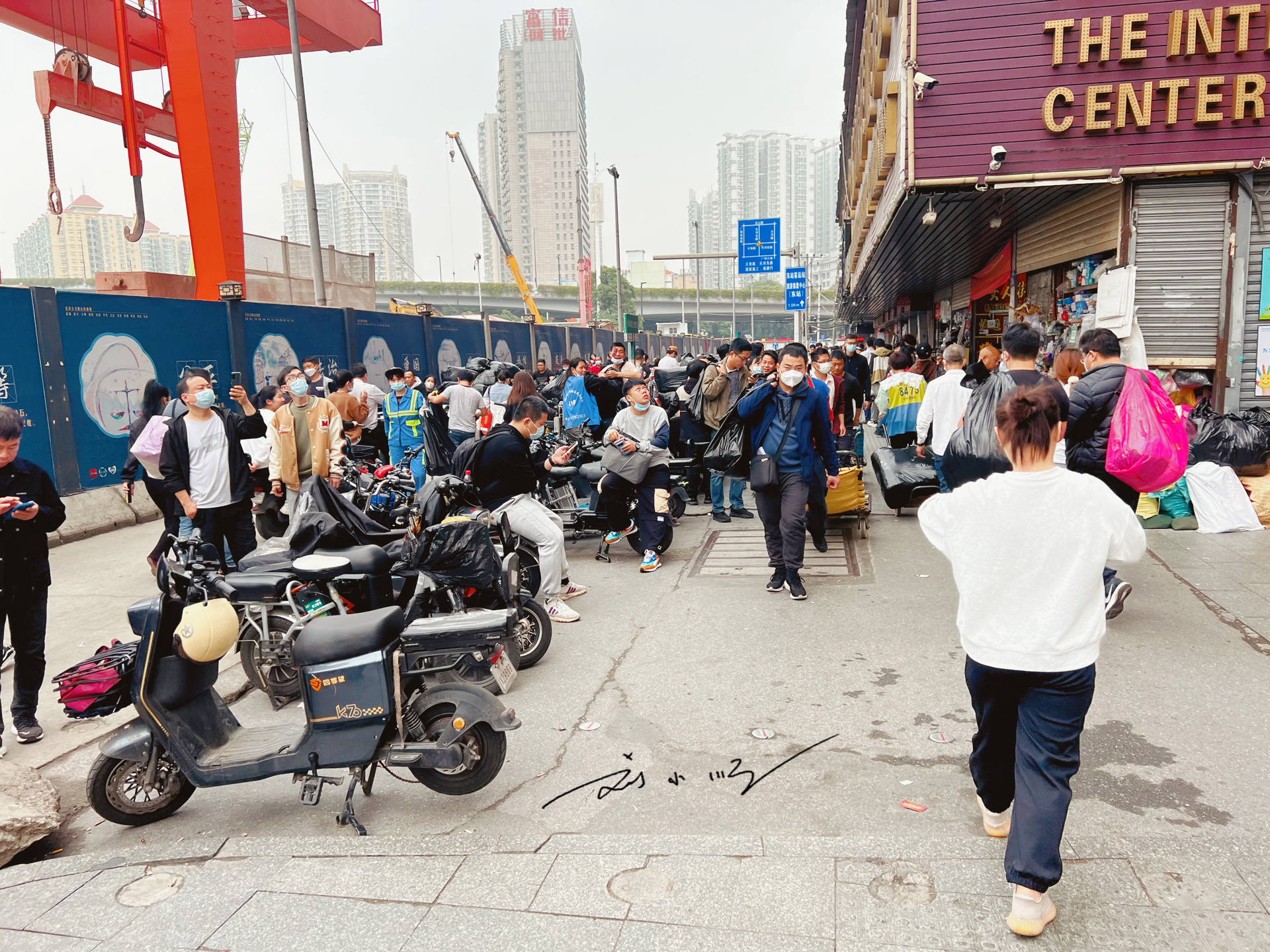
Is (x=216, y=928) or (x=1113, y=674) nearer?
(x=216, y=928)

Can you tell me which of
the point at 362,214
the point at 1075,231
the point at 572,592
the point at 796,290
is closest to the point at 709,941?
the point at 572,592

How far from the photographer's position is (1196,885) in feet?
8.95

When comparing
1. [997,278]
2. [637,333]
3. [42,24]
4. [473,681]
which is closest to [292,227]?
[637,333]

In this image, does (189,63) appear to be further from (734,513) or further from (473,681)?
(473,681)

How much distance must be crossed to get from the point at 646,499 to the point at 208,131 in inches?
508

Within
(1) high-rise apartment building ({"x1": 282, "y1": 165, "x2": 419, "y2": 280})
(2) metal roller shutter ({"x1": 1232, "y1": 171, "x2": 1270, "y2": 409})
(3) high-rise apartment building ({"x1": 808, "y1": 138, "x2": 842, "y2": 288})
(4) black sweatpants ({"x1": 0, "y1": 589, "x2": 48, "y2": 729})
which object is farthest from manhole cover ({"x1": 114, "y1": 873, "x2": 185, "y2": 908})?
(3) high-rise apartment building ({"x1": 808, "y1": 138, "x2": 842, "y2": 288})

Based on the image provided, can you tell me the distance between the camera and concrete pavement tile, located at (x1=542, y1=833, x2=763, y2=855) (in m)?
3.10

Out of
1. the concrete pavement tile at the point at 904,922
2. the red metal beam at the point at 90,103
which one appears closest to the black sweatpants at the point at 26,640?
the concrete pavement tile at the point at 904,922

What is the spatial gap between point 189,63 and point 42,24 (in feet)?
9.57

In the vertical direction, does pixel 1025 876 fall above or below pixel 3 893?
above

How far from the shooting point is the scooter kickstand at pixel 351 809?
11.5 feet

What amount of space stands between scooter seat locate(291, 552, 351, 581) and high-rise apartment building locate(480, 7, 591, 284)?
11540 cm

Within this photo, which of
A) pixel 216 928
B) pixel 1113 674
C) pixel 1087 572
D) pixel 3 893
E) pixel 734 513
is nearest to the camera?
pixel 1087 572

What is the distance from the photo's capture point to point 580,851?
3182 millimetres
